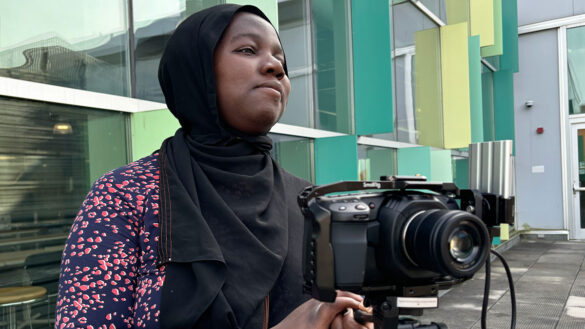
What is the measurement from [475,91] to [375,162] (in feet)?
8.00

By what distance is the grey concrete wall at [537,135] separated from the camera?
10.2 metres

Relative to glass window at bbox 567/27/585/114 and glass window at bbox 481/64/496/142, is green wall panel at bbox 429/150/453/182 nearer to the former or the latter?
glass window at bbox 481/64/496/142

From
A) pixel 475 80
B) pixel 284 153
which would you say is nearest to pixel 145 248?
pixel 284 153

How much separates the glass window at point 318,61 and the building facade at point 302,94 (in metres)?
0.02

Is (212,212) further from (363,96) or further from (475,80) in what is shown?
(475,80)

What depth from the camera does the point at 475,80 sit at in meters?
6.78

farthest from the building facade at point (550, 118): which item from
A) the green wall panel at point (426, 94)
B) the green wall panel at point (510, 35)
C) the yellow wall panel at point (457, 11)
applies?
the green wall panel at point (426, 94)

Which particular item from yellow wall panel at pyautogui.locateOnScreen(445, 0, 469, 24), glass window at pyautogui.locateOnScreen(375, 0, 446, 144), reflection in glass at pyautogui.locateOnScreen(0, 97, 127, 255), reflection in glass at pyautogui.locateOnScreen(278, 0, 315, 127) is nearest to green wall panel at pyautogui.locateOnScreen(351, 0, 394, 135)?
reflection in glass at pyautogui.locateOnScreen(278, 0, 315, 127)

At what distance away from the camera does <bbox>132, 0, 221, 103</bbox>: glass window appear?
2738 mm

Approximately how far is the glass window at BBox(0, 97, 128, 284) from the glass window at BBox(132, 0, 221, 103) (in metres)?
0.32

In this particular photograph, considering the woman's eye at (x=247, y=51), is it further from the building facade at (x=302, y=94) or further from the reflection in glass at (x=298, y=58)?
the reflection in glass at (x=298, y=58)

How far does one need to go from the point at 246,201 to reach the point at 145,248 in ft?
0.79

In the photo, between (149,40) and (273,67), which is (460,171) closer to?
(149,40)

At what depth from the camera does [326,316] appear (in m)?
0.86
